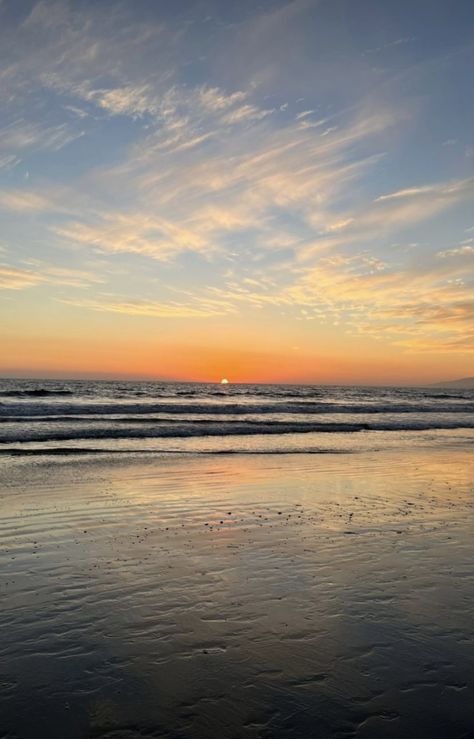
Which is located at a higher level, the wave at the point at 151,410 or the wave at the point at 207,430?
the wave at the point at 151,410

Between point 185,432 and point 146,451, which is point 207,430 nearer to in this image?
point 185,432

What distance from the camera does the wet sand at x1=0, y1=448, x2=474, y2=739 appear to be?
160 inches

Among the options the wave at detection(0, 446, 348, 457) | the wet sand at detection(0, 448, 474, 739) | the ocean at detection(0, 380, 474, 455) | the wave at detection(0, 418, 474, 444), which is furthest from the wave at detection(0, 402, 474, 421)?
the wet sand at detection(0, 448, 474, 739)

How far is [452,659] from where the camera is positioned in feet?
16.0

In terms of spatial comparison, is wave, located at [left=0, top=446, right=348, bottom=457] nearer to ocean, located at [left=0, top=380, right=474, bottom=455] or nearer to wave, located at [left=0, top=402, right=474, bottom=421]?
ocean, located at [left=0, top=380, right=474, bottom=455]

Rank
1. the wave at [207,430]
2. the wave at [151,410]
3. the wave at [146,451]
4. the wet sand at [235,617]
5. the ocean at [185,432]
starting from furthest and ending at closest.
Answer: the wave at [151,410] < the wave at [207,430] < the ocean at [185,432] < the wave at [146,451] < the wet sand at [235,617]

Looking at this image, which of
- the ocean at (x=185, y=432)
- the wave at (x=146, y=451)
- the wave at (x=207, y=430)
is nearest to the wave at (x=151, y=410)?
the ocean at (x=185, y=432)

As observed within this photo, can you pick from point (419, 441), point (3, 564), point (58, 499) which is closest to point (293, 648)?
point (3, 564)

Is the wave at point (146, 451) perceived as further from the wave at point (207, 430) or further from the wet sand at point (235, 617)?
the wet sand at point (235, 617)

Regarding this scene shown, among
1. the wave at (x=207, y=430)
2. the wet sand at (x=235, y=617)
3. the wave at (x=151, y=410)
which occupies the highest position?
the wet sand at (x=235, y=617)

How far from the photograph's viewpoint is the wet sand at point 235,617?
407 cm

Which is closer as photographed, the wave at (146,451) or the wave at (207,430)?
the wave at (146,451)

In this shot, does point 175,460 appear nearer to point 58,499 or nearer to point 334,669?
point 58,499

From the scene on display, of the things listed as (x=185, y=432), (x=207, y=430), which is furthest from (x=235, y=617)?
(x=207, y=430)
